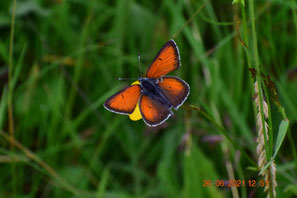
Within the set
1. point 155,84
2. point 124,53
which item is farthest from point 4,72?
point 155,84

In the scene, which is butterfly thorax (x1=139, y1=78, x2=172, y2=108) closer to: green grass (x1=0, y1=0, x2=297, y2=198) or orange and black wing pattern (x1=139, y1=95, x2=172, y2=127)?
orange and black wing pattern (x1=139, y1=95, x2=172, y2=127)

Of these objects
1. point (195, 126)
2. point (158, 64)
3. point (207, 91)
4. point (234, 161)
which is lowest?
point (234, 161)

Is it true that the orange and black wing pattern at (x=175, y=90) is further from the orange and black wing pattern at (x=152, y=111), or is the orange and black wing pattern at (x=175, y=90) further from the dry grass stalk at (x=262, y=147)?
the dry grass stalk at (x=262, y=147)

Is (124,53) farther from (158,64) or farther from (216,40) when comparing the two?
(158,64)

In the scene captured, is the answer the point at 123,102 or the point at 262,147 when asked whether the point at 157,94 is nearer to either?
the point at 123,102

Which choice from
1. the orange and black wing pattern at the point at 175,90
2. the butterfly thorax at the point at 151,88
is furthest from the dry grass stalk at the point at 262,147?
the butterfly thorax at the point at 151,88

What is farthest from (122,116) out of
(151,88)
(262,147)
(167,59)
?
(262,147)
